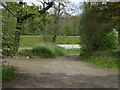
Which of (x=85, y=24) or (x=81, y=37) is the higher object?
(x=85, y=24)

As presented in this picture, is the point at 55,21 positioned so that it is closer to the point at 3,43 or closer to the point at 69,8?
the point at 69,8

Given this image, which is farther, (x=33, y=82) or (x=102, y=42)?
(x=102, y=42)

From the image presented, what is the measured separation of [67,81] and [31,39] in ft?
44.4

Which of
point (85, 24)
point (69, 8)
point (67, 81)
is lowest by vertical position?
point (67, 81)

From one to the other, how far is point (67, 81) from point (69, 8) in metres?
13.7

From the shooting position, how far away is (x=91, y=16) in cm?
1251

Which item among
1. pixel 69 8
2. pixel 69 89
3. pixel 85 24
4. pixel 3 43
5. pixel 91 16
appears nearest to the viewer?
pixel 69 89

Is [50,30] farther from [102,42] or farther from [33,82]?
[33,82]

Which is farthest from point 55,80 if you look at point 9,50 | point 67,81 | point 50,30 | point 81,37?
point 50,30

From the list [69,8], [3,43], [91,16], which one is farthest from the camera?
[69,8]

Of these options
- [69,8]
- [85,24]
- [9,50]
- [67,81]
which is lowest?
[67,81]

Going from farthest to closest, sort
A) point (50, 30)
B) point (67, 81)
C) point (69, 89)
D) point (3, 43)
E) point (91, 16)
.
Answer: point (50, 30) < point (91, 16) < point (67, 81) < point (3, 43) < point (69, 89)

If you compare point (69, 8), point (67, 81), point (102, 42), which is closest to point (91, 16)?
point (102, 42)

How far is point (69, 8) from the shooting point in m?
18.2
